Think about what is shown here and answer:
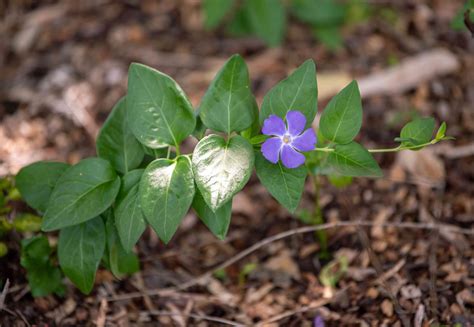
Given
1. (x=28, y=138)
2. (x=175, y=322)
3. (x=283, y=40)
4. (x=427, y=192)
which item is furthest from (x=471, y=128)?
(x=28, y=138)

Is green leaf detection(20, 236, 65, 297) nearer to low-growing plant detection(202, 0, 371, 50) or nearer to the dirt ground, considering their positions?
the dirt ground

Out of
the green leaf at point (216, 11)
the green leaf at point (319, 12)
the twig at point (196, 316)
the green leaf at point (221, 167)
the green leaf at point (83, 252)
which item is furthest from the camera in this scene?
the green leaf at point (319, 12)

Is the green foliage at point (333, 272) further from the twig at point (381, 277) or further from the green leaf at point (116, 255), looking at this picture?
the green leaf at point (116, 255)

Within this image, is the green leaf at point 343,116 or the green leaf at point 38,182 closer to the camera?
the green leaf at point 343,116

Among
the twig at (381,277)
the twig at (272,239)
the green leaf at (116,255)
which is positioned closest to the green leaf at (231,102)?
the green leaf at (116,255)

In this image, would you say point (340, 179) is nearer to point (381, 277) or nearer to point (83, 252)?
point (381, 277)

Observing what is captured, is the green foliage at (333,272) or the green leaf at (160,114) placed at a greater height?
the green leaf at (160,114)
